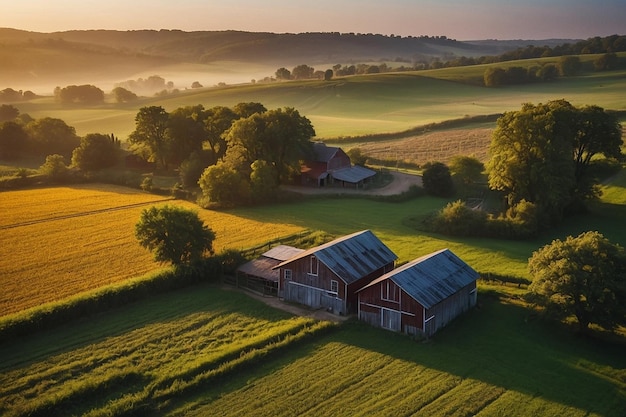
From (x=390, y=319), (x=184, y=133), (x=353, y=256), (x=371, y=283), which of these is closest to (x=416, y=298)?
(x=390, y=319)

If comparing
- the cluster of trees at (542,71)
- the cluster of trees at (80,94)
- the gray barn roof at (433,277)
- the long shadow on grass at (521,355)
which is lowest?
the long shadow on grass at (521,355)

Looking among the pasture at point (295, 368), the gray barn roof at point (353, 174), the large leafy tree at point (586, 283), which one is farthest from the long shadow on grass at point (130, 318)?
the gray barn roof at point (353, 174)

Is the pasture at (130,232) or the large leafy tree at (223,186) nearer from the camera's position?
the pasture at (130,232)

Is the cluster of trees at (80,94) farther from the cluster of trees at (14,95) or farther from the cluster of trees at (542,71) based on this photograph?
the cluster of trees at (542,71)

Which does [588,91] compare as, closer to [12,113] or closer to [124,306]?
[124,306]

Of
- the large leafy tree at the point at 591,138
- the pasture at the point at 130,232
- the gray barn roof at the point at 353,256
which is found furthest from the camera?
the large leafy tree at the point at 591,138

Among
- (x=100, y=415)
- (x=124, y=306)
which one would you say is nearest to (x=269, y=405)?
(x=100, y=415)

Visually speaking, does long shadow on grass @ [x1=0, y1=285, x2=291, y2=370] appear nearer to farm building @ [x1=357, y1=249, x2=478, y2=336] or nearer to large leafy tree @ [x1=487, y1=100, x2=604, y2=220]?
farm building @ [x1=357, y1=249, x2=478, y2=336]

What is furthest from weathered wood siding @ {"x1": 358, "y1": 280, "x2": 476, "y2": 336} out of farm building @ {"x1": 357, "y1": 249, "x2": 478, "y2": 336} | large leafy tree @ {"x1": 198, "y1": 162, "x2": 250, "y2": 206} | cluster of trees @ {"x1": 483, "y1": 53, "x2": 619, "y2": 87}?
cluster of trees @ {"x1": 483, "y1": 53, "x2": 619, "y2": 87}
